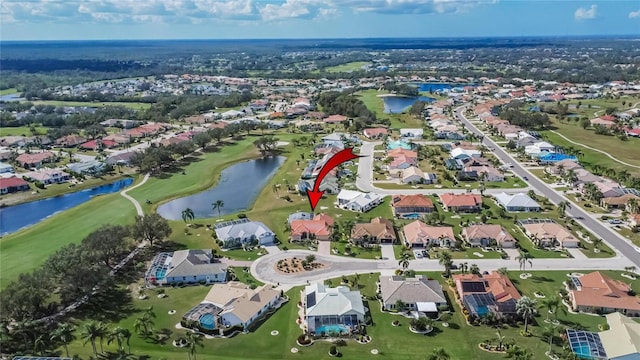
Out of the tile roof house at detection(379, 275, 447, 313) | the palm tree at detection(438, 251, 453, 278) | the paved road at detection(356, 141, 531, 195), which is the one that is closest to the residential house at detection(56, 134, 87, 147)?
the paved road at detection(356, 141, 531, 195)

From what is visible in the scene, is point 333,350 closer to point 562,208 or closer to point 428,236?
point 428,236

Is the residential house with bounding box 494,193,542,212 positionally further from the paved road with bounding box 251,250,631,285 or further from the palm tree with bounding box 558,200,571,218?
the paved road with bounding box 251,250,631,285

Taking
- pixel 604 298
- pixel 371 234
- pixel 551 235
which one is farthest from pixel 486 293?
pixel 551 235

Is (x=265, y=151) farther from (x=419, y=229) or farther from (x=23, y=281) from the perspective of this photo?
(x=23, y=281)

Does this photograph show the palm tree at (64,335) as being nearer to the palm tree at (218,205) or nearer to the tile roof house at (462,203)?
the palm tree at (218,205)

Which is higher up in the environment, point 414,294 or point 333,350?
point 414,294

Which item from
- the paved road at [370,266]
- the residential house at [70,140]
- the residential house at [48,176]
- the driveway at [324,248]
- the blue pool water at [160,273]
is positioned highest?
the residential house at [70,140]

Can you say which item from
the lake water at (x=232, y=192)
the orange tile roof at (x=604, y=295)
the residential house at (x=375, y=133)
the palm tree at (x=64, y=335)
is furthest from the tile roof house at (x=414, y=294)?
the residential house at (x=375, y=133)

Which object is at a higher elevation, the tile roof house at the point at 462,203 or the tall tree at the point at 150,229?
the tall tree at the point at 150,229
